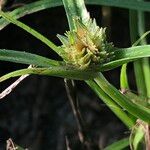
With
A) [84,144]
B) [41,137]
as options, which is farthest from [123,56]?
[41,137]

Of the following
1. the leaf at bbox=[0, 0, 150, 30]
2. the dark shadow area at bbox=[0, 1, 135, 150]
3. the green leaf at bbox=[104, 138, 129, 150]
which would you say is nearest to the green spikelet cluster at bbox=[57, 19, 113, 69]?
the leaf at bbox=[0, 0, 150, 30]

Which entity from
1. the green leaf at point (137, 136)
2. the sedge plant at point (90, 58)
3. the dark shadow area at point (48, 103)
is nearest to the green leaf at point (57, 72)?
the sedge plant at point (90, 58)

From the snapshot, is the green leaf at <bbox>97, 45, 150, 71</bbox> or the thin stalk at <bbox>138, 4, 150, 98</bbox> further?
the thin stalk at <bbox>138, 4, 150, 98</bbox>

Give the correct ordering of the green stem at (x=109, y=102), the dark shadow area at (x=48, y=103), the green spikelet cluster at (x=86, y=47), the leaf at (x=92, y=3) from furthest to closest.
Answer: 1. the dark shadow area at (x=48, y=103)
2. the leaf at (x=92, y=3)
3. the green stem at (x=109, y=102)
4. the green spikelet cluster at (x=86, y=47)

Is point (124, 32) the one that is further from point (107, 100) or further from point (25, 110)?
point (107, 100)

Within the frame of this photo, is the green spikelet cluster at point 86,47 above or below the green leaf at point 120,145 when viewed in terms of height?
above

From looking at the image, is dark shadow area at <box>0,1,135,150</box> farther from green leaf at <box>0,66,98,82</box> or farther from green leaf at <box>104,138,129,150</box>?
green leaf at <box>0,66,98,82</box>

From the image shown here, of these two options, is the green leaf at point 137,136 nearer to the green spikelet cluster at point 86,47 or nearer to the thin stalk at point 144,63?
the thin stalk at point 144,63
